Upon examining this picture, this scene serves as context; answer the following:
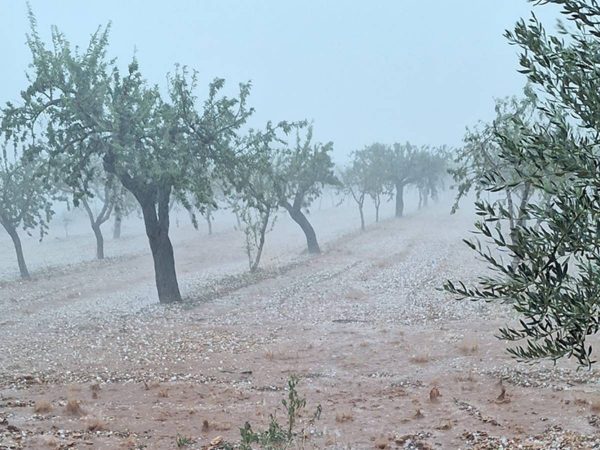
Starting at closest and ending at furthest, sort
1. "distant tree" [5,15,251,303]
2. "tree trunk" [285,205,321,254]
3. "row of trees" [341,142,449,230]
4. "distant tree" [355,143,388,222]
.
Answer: "distant tree" [5,15,251,303] → "tree trunk" [285,205,321,254] → "distant tree" [355,143,388,222] → "row of trees" [341,142,449,230]

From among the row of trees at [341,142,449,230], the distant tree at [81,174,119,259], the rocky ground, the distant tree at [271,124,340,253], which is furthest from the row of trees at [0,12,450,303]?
the row of trees at [341,142,449,230]

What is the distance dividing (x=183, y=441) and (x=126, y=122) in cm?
1732

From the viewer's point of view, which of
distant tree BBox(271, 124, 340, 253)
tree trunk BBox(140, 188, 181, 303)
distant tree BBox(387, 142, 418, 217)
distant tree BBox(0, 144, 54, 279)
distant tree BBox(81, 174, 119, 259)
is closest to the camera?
tree trunk BBox(140, 188, 181, 303)

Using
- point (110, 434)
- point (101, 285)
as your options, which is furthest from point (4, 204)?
point (110, 434)

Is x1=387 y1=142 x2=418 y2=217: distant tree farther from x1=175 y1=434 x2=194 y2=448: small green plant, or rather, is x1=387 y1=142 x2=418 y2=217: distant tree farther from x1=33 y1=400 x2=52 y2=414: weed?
x1=175 y1=434 x2=194 y2=448: small green plant

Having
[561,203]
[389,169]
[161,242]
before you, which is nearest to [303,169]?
[161,242]

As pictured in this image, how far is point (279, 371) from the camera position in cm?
1667

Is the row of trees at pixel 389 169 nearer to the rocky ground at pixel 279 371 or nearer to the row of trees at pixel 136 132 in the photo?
the rocky ground at pixel 279 371

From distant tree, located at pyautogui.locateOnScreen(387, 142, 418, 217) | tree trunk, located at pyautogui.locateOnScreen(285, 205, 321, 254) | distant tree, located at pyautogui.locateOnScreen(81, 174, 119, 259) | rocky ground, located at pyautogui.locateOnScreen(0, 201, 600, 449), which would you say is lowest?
rocky ground, located at pyautogui.locateOnScreen(0, 201, 600, 449)

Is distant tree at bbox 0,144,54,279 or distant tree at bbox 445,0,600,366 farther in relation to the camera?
distant tree at bbox 0,144,54,279

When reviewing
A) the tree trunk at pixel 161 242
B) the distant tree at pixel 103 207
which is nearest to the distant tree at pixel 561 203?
the tree trunk at pixel 161 242

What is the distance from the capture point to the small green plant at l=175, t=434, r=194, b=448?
10.6 m

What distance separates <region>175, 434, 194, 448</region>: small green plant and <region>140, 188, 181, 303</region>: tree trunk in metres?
16.8

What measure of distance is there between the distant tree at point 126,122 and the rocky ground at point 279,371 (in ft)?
19.9
